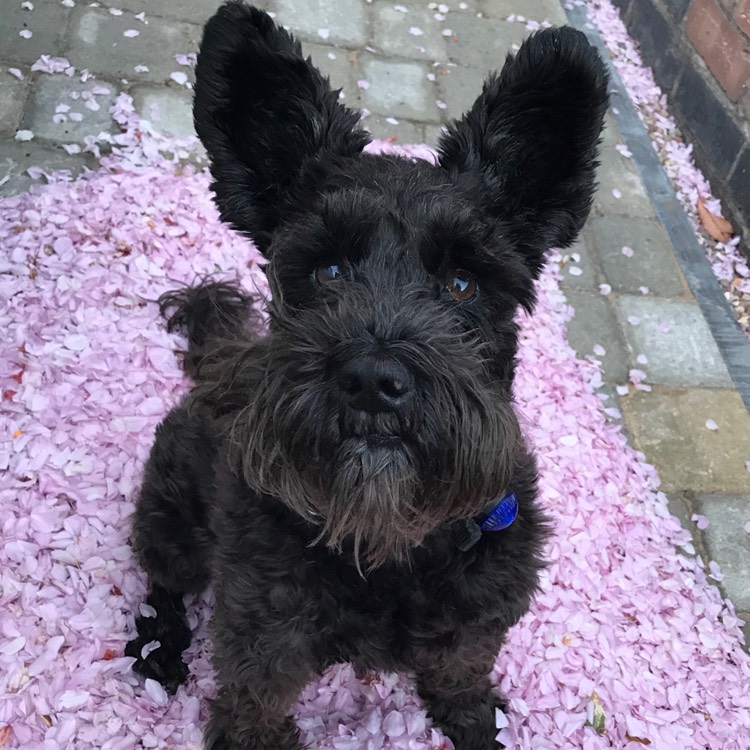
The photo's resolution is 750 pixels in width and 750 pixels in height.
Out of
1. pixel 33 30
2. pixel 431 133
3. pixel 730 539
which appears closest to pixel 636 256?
pixel 431 133

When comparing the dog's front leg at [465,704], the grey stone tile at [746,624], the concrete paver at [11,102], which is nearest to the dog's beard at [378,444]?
the dog's front leg at [465,704]

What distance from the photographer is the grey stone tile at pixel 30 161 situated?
4.39m

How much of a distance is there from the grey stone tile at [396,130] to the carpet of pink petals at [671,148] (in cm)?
186

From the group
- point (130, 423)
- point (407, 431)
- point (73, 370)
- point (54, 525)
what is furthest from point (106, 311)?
point (407, 431)

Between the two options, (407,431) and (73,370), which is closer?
(407,431)

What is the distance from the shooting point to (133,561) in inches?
124

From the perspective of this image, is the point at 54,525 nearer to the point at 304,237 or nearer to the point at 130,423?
the point at 130,423

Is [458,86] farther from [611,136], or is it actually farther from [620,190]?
[620,190]

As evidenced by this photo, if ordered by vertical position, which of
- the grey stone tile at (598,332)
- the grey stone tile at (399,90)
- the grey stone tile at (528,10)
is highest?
the grey stone tile at (528,10)

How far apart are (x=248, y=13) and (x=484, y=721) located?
2.48 metres

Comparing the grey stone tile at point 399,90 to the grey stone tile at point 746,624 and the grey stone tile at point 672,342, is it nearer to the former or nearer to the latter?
the grey stone tile at point 672,342

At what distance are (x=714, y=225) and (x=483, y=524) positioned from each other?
390cm

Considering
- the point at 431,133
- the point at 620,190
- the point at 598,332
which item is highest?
the point at 431,133

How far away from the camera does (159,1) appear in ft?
18.8
